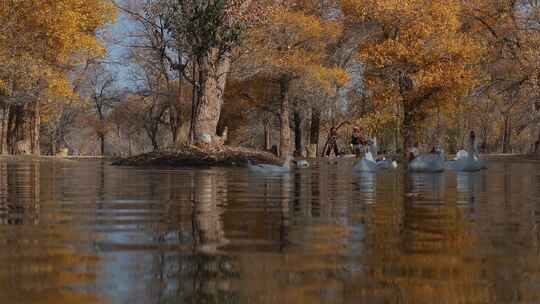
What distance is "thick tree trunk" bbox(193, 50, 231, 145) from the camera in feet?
78.9

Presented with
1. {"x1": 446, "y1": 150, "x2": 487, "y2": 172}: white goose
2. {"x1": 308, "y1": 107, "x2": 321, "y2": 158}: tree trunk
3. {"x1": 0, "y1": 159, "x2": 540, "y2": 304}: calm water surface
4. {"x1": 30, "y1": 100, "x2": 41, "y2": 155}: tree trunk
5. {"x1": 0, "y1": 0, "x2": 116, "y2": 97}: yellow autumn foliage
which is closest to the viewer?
{"x1": 0, "y1": 159, "x2": 540, "y2": 304}: calm water surface

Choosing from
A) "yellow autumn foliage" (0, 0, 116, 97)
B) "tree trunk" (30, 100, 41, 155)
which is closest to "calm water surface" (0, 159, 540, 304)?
"yellow autumn foliage" (0, 0, 116, 97)

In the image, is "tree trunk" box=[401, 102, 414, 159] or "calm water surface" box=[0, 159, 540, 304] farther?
"tree trunk" box=[401, 102, 414, 159]

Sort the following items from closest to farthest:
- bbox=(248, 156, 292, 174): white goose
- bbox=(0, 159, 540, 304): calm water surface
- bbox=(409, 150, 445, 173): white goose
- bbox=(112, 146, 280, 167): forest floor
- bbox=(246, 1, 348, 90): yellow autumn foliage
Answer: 1. bbox=(0, 159, 540, 304): calm water surface
2. bbox=(409, 150, 445, 173): white goose
3. bbox=(248, 156, 292, 174): white goose
4. bbox=(112, 146, 280, 167): forest floor
5. bbox=(246, 1, 348, 90): yellow autumn foliage

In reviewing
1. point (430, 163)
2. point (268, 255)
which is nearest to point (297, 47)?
point (430, 163)

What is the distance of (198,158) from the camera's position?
2103 centimetres

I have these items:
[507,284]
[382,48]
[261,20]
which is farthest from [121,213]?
[382,48]

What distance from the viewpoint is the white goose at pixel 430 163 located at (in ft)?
43.8

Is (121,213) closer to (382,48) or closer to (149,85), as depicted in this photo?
(382,48)

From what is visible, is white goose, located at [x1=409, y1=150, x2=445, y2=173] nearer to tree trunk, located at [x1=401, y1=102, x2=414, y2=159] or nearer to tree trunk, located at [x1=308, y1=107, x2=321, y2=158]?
tree trunk, located at [x1=401, y1=102, x2=414, y2=159]

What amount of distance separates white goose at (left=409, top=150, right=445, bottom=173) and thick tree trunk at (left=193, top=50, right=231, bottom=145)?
10816 millimetres

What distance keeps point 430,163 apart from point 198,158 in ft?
29.7

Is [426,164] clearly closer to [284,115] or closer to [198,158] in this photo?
[198,158]

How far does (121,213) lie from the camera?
15.6 ft
